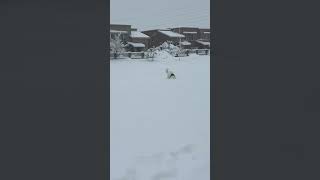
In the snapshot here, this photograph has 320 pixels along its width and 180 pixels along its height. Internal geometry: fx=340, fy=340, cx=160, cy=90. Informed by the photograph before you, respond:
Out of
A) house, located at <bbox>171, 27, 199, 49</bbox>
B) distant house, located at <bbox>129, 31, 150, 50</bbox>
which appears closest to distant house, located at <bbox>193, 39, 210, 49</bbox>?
house, located at <bbox>171, 27, 199, 49</bbox>

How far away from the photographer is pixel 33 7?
5.06 feet

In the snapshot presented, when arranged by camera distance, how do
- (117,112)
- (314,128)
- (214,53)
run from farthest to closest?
(117,112)
(214,53)
(314,128)

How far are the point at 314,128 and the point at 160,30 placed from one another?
3759 centimetres

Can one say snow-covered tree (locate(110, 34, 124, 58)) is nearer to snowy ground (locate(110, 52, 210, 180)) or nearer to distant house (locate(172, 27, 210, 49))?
distant house (locate(172, 27, 210, 49))

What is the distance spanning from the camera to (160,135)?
5.06 m

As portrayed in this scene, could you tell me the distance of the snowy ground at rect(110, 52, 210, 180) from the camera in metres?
3.49

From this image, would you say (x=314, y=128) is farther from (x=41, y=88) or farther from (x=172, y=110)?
(x=172, y=110)

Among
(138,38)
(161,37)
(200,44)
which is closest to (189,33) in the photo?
(200,44)

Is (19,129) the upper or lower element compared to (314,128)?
lower

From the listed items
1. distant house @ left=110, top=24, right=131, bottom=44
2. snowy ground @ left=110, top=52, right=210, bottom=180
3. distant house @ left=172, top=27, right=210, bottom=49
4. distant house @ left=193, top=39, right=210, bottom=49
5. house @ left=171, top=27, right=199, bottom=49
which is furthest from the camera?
house @ left=171, top=27, right=199, bottom=49

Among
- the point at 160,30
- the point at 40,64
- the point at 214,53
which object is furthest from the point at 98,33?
the point at 160,30

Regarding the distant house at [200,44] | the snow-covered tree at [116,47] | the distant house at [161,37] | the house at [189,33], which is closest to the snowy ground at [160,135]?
the snow-covered tree at [116,47]

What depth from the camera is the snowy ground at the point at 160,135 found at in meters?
3.49

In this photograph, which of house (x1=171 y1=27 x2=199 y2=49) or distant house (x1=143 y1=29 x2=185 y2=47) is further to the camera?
house (x1=171 y1=27 x2=199 y2=49)
